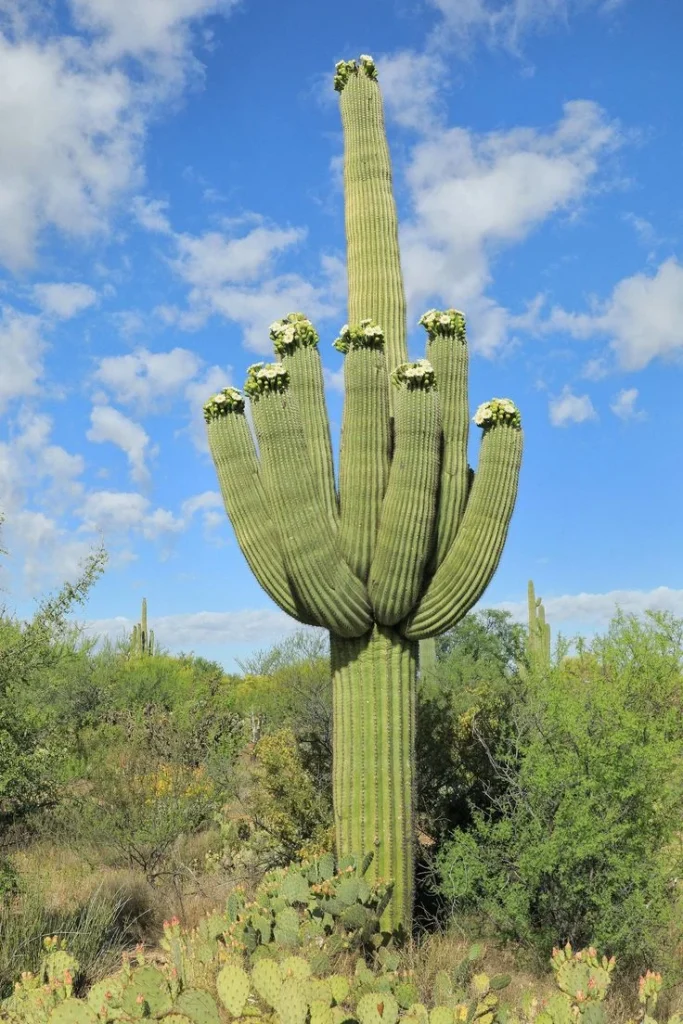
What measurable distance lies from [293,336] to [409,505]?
180 cm

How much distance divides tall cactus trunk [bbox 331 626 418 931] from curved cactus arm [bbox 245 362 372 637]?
0.38 metres

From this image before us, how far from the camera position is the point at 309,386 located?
23.7 ft

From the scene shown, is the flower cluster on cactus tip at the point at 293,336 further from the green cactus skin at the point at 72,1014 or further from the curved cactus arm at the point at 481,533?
the green cactus skin at the point at 72,1014

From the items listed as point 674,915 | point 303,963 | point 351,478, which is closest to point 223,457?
point 351,478

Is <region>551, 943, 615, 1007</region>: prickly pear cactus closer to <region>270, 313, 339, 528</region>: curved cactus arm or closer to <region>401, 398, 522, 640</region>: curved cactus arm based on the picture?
<region>401, 398, 522, 640</region>: curved cactus arm

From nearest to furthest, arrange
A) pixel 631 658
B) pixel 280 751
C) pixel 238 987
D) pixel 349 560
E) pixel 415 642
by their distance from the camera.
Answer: pixel 238 987
pixel 349 560
pixel 415 642
pixel 280 751
pixel 631 658

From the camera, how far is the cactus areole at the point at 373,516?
6633mm

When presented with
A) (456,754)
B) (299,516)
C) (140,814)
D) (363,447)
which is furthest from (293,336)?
(140,814)

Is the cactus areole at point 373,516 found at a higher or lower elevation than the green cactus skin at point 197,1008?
higher

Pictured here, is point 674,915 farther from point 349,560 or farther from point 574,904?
point 349,560

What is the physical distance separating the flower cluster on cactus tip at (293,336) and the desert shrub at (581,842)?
3.82m

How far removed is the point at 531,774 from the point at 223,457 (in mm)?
3794

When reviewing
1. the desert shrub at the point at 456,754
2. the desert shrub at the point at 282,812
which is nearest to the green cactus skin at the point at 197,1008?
the desert shrub at the point at 456,754

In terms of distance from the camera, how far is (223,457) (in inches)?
284
